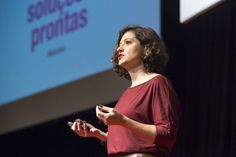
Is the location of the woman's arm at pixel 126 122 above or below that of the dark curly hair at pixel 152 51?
below

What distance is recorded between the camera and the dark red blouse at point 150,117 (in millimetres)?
1248

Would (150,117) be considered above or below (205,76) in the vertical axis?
above

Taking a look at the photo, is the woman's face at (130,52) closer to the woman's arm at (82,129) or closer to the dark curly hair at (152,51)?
the dark curly hair at (152,51)

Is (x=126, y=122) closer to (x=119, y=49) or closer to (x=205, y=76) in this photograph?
(x=119, y=49)

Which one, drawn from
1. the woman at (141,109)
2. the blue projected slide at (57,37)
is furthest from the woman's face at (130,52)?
the blue projected slide at (57,37)

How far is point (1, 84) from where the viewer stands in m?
3.20

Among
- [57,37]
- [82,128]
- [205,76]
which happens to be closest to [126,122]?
[82,128]

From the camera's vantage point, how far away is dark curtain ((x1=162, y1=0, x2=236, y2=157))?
96.7 inches

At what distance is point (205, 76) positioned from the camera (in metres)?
2.61

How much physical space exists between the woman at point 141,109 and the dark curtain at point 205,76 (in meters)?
1.08

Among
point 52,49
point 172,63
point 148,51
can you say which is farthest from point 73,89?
point 148,51

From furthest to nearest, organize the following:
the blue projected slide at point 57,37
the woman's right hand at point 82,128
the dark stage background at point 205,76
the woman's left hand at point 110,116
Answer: the blue projected slide at point 57,37 → the dark stage background at point 205,76 → the woman's right hand at point 82,128 → the woman's left hand at point 110,116

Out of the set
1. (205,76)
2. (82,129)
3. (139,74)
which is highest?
(139,74)

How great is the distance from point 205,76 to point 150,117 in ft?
→ 4.46
